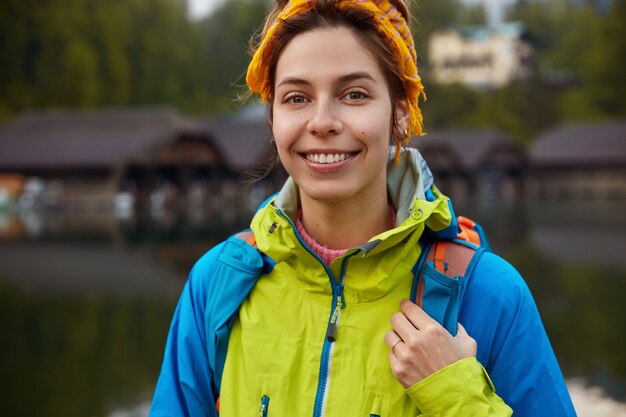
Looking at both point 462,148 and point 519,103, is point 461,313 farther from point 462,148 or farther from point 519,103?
point 519,103

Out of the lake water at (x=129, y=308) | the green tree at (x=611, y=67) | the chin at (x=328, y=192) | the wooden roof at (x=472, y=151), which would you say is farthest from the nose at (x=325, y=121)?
the green tree at (x=611, y=67)

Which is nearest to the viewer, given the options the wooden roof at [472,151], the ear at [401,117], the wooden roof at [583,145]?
the ear at [401,117]

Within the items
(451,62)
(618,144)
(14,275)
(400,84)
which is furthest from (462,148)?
(400,84)

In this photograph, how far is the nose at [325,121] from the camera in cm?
141

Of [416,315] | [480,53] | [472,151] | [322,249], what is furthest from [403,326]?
[480,53]

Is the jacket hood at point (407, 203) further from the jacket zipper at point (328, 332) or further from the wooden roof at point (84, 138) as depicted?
the wooden roof at point (84, 138)

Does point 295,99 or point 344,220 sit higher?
point 295,99

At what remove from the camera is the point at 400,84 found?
4.99ft

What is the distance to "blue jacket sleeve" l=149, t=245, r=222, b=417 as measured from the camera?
150cm

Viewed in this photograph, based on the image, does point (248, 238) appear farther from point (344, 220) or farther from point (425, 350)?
point (425, 350)

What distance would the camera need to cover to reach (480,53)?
240 feet

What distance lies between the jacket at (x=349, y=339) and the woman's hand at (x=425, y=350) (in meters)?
0.02

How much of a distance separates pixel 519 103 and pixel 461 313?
59.9 meters

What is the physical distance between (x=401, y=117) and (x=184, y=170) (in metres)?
35.2
